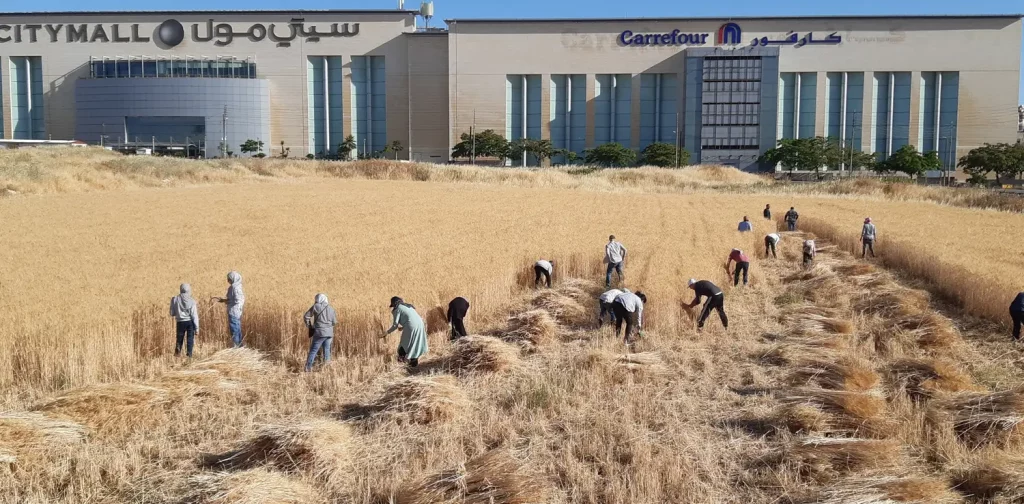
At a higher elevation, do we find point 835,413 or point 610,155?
point 610,155

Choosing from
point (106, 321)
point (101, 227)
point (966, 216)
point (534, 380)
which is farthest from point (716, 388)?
point (966, 216)

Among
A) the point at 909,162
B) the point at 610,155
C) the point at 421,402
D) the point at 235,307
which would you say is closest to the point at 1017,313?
the point at 421,402

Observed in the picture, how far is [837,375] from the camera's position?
10609mm

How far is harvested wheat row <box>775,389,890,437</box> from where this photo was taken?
885 centimetres

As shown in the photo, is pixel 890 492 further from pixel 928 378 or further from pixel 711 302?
pixel 711 302

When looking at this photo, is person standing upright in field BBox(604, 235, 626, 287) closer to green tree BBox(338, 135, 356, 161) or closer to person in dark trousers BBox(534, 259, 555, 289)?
person in dark trousers BBox(534, 259, 555, 289)

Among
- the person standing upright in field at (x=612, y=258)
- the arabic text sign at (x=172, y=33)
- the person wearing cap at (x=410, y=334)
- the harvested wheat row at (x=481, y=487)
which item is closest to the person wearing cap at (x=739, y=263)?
the person standing upright in field at (x=612, y=258)

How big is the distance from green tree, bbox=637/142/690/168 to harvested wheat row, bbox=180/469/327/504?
259ft

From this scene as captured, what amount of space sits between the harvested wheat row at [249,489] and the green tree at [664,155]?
259 ft

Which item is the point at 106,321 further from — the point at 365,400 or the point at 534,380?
the point at 534,380

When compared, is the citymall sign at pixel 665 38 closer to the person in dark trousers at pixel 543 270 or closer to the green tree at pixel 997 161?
the green tree at pixel 997 161

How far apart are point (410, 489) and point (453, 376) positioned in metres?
3.65

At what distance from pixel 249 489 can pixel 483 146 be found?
3242 inches

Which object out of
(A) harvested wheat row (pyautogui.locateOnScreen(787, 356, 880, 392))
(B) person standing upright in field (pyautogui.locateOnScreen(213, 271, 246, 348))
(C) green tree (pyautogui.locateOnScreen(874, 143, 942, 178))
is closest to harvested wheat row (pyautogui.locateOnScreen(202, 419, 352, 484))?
(B) person standing upright in field (pyautogui.locateOnScreen(213, 271, 246, 348))
